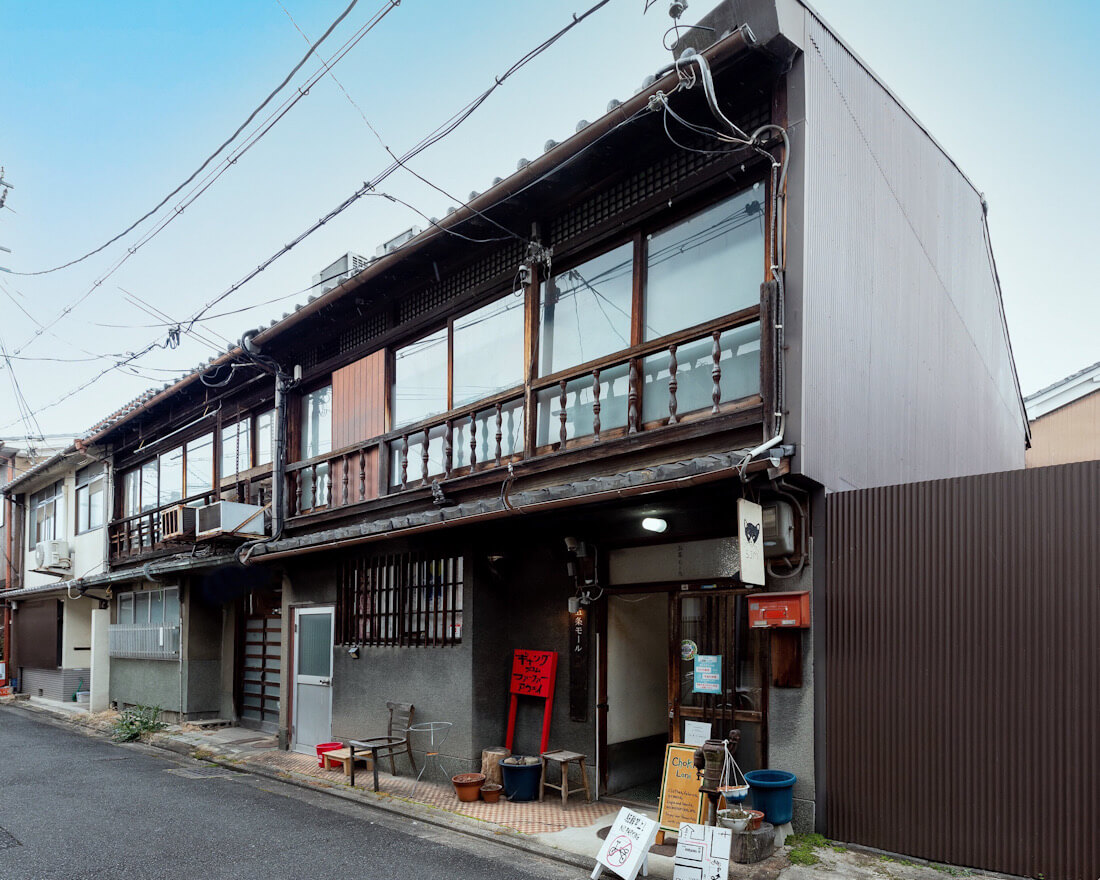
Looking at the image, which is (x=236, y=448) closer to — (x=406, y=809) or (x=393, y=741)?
(x=393, y=741)

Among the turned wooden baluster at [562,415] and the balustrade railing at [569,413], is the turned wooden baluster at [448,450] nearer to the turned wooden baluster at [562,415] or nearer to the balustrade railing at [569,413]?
the balustrade railing at [569,413]

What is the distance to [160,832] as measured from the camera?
310 inches

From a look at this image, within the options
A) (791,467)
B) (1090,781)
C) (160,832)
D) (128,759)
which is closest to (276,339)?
(128,759)

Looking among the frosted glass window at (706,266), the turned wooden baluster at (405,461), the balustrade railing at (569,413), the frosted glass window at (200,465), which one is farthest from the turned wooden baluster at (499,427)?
the frosted glass window at (200,465)

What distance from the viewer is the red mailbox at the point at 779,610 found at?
268 inches

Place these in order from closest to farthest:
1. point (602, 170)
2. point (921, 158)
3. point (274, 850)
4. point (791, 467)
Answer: point (791, 467) < point (274, 850) < point (602, 170) < point (921, 158)

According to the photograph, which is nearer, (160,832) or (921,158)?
(160,832)

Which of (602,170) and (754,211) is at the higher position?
(602,170)

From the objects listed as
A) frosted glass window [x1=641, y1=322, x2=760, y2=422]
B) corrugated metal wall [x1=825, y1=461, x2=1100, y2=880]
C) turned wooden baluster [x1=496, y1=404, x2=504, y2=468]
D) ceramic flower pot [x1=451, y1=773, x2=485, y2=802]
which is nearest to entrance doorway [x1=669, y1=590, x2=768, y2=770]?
corrugated metal wall [x1=825, y1=461, x2=1100, y2=880]

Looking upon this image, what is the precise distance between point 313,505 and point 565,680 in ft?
17.6

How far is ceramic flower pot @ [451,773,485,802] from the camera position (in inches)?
345

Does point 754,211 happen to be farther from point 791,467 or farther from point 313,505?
point 313,505

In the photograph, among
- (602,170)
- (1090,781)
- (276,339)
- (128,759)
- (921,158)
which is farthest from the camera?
(276,339)

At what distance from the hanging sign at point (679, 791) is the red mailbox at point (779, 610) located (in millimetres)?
1323
